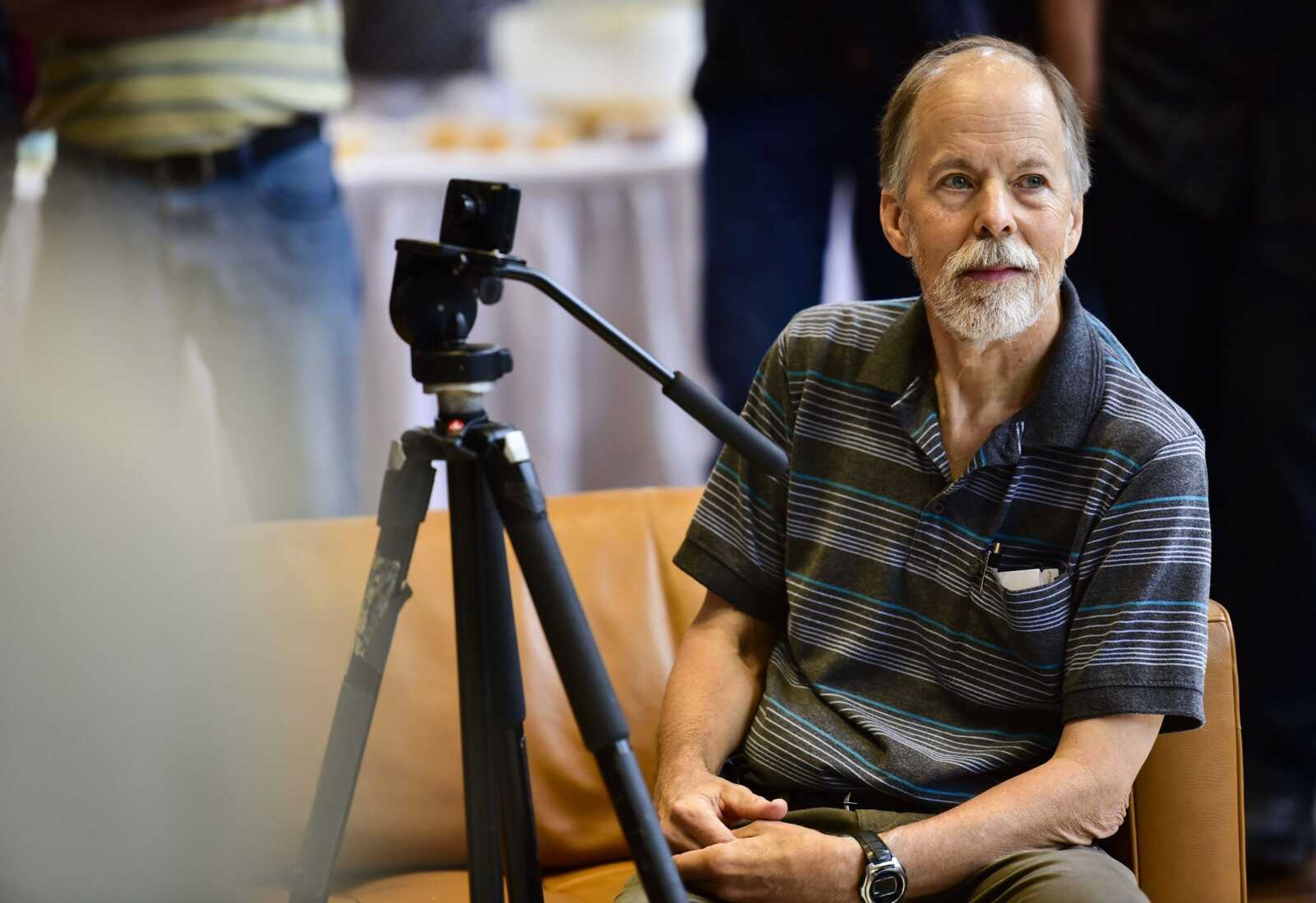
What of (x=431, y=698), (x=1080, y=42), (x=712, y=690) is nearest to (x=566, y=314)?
(x=1080, y=42)

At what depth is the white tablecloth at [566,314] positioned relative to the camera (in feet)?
10.3

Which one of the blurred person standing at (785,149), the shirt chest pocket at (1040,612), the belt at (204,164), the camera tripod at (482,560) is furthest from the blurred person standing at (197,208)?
the shirt chest pocket at (1040,612)

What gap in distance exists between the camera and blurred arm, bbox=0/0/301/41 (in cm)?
205

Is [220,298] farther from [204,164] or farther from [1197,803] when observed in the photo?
[1197,803]

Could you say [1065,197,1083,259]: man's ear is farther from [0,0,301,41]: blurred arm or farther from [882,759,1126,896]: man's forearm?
[0,0,301,41]: blurred arm

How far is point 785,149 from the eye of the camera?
244 cm

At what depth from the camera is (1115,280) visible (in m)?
2.21

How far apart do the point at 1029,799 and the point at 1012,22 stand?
161cm

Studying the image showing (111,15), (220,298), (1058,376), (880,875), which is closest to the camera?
(880,875)

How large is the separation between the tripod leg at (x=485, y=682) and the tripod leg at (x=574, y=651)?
27 mm

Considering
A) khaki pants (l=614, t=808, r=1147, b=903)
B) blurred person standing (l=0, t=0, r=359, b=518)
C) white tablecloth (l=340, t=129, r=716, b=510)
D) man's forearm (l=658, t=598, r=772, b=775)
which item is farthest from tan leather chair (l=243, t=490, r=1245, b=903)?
white tablecloth (l=340, t=129, r=716, b=510)

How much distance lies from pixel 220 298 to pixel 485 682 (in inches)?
52.2

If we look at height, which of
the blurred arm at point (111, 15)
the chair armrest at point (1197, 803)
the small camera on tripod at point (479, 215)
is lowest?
the chair armrest at point (1197, 803)

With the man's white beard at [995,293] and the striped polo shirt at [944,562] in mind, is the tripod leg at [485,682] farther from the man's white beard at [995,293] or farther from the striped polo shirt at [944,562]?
the man's white beard at [995,293]
